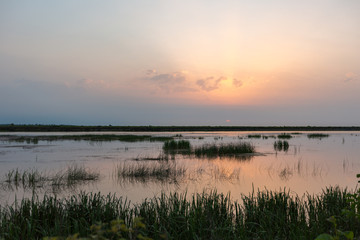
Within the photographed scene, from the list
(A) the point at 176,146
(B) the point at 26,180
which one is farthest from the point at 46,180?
(A) the point at 176,146

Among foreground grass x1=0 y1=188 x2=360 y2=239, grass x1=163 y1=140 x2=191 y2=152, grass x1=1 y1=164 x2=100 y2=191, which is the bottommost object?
grass x1=1 y1=164 x2=100 y2=191

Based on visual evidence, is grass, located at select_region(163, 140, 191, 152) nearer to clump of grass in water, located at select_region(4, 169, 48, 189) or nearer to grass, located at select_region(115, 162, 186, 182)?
grass, located at select_region(115, 162, 186, 182)

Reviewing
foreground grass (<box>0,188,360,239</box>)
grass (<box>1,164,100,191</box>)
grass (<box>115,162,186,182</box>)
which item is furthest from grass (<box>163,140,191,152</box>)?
foreground grass (<box>0,188,360,239</box>)

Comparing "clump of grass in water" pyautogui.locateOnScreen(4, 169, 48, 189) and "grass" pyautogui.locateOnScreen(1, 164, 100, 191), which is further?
"clump of grass in water" pyautogui.locateOnScreen(4, 169, 48, 189)

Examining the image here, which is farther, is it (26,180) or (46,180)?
(46,180)

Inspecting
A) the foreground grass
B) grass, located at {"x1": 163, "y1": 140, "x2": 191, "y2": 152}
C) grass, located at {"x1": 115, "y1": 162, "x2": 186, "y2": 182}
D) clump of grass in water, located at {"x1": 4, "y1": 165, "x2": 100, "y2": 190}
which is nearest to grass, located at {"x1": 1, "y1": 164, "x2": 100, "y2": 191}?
clump of grass in water, located at {"x1": 4, "y1": 165, "x2": 100, "y2": 190}

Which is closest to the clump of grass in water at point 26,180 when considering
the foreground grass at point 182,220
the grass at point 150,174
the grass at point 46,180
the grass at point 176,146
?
A: the grass at point 46,180

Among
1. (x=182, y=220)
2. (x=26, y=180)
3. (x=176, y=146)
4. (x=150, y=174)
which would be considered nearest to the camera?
(x=182, y=220)

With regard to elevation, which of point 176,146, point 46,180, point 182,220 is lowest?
point 46,180

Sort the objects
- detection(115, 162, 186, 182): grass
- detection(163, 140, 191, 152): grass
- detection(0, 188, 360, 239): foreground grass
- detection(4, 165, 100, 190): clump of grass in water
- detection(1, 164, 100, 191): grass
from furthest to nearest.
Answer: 1. detection(163, 140, 191, 152): grass
2. detection(115, 162, 186, 182): grass
3. detection(4, 165, 100, 190): clump of grass in water
4. detection(1, 164, 100, 191): grass
5. detection(0, 188, 360, 239): foreground grass

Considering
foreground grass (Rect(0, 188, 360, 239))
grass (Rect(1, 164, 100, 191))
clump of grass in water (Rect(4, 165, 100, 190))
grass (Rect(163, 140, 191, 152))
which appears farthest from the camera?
grass (Rect(163, 140, 191, 152))

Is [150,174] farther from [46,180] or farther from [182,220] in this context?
[182,220]

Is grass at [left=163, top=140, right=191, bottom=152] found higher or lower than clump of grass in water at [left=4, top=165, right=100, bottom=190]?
higher

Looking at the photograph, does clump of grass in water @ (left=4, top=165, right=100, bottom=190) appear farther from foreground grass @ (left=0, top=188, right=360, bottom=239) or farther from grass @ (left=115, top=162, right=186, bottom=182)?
foreground grass @ (left=0, top=188, right=360, bottom=239)
